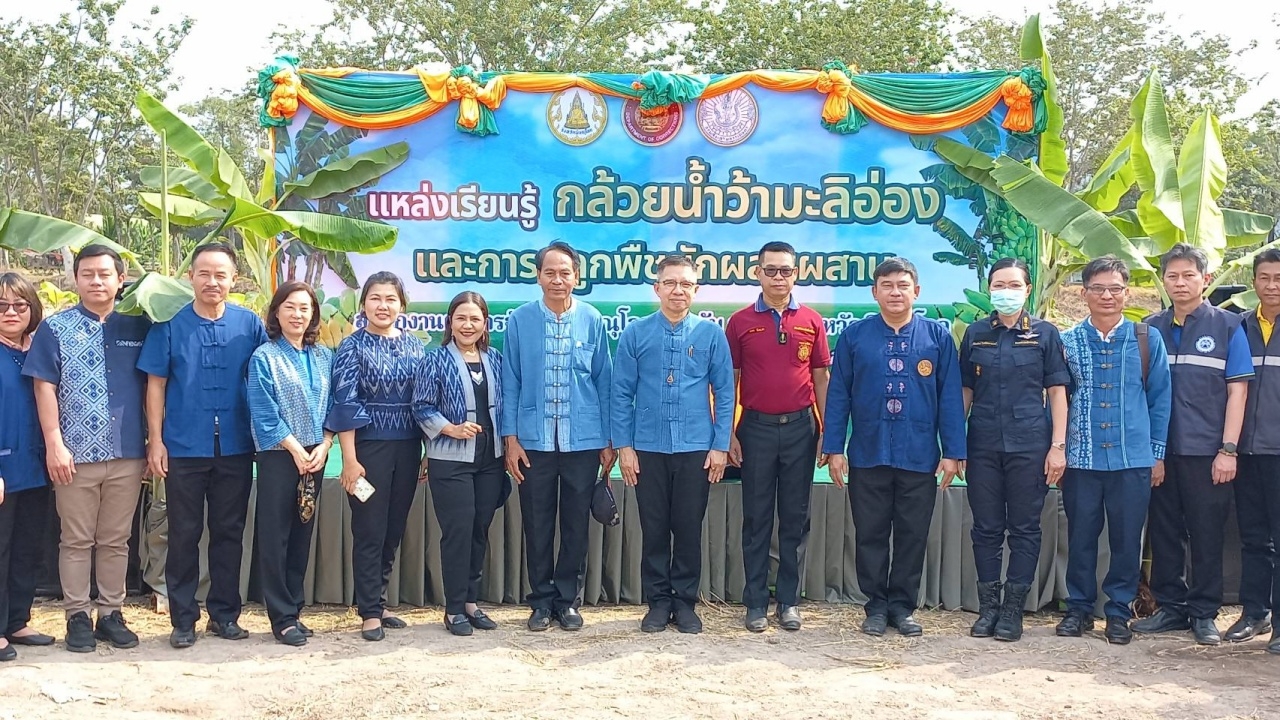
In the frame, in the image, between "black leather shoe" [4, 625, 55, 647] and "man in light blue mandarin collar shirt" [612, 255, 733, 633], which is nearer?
"black leather shoe" [4, 625, 55, 647]

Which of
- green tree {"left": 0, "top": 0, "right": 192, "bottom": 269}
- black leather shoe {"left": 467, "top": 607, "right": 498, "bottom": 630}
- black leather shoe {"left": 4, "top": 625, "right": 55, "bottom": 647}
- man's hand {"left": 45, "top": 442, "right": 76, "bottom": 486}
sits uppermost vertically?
green tree {"left": 0, "top": 0, "right": 192, "bottom": 269}

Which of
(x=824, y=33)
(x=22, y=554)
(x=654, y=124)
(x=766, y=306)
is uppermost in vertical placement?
(x=824, y=33)

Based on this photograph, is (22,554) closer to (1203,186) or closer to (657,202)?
(657,202)

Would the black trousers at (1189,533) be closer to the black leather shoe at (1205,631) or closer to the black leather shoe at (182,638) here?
the black leather shoe at (1205,631)

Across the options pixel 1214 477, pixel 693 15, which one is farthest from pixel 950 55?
pixel 1214 477

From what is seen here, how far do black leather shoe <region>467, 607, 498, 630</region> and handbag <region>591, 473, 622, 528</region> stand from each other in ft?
2.14

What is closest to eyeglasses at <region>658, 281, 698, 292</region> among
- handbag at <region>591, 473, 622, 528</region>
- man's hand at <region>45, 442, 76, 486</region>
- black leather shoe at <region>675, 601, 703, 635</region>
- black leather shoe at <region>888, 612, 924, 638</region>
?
handbag at <region>591, 473, 622, 528</region>

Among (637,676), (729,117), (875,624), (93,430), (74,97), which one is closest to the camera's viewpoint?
(637,676)

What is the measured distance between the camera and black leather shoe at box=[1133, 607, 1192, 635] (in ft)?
14.2

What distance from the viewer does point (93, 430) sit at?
3875 mm

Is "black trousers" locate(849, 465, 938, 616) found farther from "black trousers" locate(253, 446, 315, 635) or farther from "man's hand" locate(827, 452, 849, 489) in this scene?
"black trousers" locate(253, 446, 315, 635)

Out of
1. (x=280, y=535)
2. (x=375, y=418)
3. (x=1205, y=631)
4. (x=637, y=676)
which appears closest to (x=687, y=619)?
(x=637, y=676)

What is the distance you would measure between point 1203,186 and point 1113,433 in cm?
175

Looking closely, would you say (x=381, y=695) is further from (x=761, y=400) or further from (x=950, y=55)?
(x=950, y=55)
